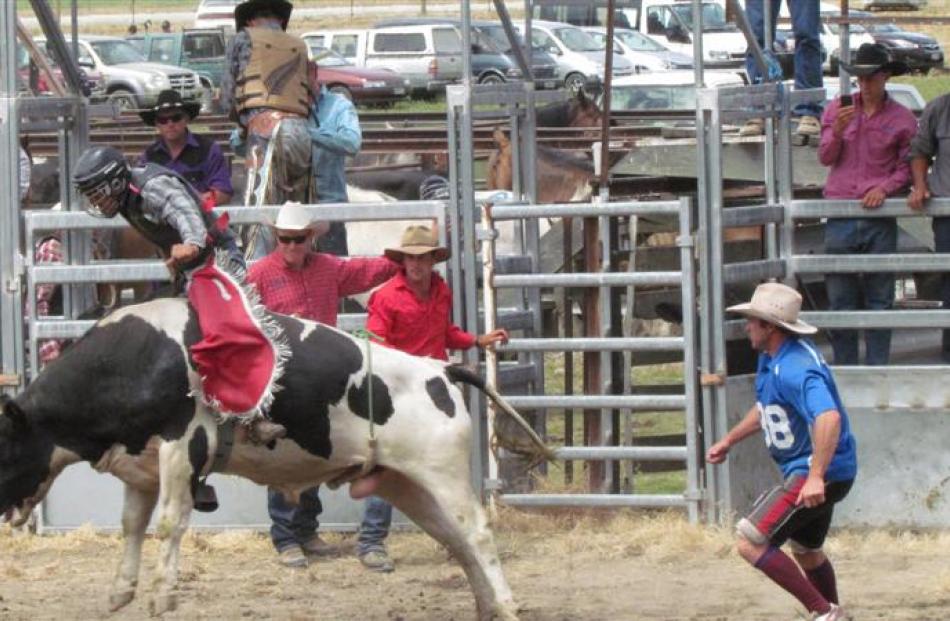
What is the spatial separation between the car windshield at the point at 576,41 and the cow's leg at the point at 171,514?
95.3 feet

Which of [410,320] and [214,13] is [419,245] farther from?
[214,13]

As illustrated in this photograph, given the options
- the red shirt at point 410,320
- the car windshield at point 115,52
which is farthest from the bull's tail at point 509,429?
the car windshield at point 115,52

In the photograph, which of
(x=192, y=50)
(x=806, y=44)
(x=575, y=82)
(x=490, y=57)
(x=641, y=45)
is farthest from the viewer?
(x=641, y=45)

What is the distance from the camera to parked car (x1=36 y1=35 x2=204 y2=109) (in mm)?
31469

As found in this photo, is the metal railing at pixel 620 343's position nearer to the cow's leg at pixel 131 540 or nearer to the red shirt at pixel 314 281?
Answer: the red shirt at pixel 314 281

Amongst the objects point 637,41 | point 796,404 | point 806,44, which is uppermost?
point 637,41

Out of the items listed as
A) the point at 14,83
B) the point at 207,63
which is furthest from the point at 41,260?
the point at 207,63

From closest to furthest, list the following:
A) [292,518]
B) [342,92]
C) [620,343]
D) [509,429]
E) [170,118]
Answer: [509,429] < [292,518] < [620,343] < [170,118] < [342,92]

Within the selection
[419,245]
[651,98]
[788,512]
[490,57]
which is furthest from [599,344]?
[490,57]

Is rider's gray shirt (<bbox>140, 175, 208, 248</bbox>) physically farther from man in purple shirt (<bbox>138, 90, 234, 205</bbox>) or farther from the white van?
the white van

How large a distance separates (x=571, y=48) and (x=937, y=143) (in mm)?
26484

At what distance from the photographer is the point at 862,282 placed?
10.6m

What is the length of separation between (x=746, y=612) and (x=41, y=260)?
485 centimetres

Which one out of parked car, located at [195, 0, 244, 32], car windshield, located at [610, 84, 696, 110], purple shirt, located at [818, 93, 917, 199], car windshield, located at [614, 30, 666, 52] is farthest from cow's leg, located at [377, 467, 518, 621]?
car windshield, located at [614, 30, 666, 52]
